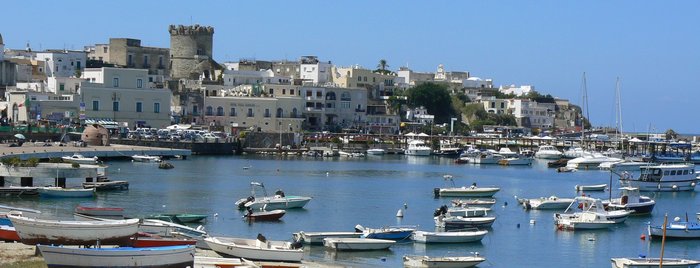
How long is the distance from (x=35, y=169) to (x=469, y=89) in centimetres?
9750

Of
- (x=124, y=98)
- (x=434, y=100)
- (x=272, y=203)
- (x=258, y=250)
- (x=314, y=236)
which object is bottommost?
(x=314, y=236)

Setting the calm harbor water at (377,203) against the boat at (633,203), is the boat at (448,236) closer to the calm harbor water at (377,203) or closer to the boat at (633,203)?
the calm harbor water at (377,203)

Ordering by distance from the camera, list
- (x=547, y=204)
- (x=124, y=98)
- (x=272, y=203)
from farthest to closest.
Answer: (x=124, y=98)
(x=547, y=204)
(x=272, y=203)

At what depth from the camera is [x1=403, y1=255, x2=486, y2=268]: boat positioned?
105ft

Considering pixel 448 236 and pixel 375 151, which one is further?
pixel 375 151

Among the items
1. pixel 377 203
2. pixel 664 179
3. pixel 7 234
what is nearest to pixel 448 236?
pixel 377 203

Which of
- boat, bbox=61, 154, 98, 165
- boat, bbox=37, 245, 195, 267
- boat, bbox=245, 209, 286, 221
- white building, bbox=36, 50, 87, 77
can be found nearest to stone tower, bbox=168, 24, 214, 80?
white building, bbox=36, 50, 87, 77

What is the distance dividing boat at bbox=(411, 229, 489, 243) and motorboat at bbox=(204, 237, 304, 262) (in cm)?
716

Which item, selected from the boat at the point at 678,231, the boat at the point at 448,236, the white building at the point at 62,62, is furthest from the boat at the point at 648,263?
the white building at the point at 62,62

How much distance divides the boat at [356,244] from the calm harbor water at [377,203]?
Answer: 10.1 inches

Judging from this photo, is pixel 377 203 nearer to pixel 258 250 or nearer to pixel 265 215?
pixel 265 215

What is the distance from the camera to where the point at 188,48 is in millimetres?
122875

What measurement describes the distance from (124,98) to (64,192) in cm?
4784

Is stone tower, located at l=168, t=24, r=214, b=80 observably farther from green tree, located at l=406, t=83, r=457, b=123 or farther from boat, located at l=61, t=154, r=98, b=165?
boat, located at l=61, t=154, r=98, b=165
